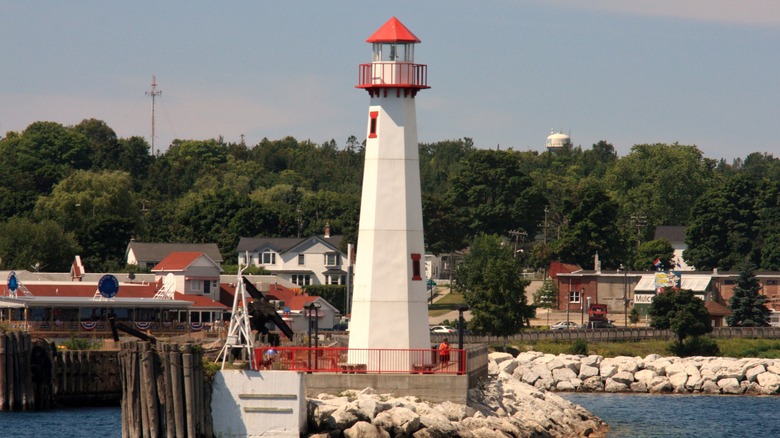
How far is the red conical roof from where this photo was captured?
148 ft

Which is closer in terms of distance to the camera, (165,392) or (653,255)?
(165,392)

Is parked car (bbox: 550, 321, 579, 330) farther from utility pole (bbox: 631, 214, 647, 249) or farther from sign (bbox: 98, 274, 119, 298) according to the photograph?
utility pole (bbox: 631, 214, 647, 249)

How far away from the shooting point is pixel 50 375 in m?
57.6

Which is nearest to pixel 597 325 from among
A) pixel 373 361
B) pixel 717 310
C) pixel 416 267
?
pixel 717 310

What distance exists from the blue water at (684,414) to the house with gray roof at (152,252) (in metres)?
51.7

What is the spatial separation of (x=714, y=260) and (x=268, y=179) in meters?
68.1

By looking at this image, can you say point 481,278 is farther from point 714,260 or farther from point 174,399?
point 174,399

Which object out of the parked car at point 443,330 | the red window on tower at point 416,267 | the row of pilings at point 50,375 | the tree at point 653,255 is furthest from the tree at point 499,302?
the tree at point 653,255

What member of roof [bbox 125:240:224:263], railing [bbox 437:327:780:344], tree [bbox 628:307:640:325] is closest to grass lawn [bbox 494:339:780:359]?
railing [bbox 437:327:780:344]

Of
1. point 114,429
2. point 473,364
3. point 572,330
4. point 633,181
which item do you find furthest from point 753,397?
point 633,181

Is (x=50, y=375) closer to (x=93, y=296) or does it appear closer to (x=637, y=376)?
(x=93, y=296)

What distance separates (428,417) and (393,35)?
12.0m

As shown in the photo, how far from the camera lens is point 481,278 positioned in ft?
319

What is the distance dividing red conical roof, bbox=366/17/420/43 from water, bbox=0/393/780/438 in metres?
15.2
